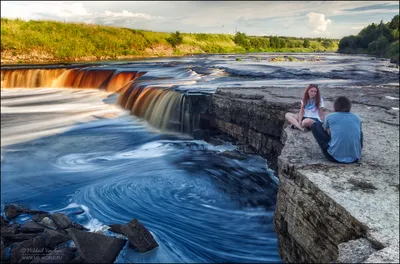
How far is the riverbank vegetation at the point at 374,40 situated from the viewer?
5888cm

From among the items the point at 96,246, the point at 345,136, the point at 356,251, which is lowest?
the point at 96,246

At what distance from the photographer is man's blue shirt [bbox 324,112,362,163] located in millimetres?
4594

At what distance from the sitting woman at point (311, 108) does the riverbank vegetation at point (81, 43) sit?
45.9 m

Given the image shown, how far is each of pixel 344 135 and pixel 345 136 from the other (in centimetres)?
3

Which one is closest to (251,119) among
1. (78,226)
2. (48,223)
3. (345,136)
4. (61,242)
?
(345,136)

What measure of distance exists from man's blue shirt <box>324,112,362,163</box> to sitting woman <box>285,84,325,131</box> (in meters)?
1.73

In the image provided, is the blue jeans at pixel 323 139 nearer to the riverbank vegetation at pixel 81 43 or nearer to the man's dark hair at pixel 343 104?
the man's dark hair at pixel 343 104

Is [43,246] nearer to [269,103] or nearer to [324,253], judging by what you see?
[324,253]

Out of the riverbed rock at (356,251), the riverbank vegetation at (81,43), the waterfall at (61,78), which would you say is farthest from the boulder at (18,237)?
the riverbank vegetation at (81,43)

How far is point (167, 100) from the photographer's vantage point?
14.7 metres

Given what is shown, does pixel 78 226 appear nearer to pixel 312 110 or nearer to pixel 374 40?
pixel 312 110

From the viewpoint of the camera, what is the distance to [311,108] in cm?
660

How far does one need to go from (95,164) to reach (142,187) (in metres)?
2.82

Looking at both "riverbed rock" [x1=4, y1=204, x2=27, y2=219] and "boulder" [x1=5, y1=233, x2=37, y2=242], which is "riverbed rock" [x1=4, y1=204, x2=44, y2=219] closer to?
"riverbed rock" [x1=4, y1=204, x2=27, y2=219]
